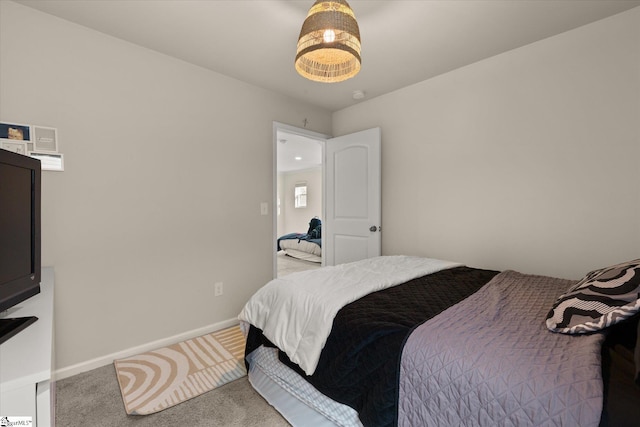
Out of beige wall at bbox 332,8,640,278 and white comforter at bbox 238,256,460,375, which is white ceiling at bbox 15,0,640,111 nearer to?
beige wall at bbox 332,8,640,278

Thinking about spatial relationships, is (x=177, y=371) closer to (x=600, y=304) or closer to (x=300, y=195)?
(x=600, y=304)

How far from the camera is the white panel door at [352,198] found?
10.6 ft

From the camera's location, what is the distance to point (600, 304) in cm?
106

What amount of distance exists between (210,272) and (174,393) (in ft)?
3.52

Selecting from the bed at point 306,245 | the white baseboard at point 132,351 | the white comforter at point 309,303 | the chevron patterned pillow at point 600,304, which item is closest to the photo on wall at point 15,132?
the white baseboard at point 132,351

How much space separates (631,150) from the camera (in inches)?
76.6

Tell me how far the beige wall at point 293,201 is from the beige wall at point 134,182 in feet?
17.0

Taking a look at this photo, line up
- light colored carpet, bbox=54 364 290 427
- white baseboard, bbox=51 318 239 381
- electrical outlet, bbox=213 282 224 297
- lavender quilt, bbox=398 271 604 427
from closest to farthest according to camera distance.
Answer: lavender quilt, bbox=398 271 604 427 < light colored carpet, bbox=54 364 290 427 < white baseboard, bbox=51 318 239 381 < electrical outlet, bbox=213 282 224 297

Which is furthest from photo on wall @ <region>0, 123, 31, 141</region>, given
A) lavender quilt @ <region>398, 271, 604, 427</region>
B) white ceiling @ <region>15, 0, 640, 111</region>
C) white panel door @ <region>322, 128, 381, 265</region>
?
white panel door @ <region>322, 128, 381, 265</region>

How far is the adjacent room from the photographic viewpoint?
1038 millimetres

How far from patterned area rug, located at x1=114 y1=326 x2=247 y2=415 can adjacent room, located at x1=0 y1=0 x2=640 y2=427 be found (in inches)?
0.7

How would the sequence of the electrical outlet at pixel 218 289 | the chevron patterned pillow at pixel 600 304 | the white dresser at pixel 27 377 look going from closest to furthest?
the white dresser at pixel 27 377 < the chevron patterned pillow at pixel 600 304 < the electrical outlet at pixel 218 289

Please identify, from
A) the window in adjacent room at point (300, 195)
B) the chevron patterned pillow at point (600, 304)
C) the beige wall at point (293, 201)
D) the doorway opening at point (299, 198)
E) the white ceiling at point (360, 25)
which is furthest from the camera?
the window in adjacent room at point (300, 195)

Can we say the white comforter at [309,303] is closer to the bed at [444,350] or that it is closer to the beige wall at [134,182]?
the bed at [444,350]
